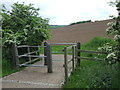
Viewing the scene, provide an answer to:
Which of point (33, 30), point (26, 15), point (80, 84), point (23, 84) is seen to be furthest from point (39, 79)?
point (26, 15)

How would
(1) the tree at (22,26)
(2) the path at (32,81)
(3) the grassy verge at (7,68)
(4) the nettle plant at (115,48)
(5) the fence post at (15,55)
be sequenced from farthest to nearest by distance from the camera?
(1) the tree at (22,26) < (5) the fence post at (15,55) < (3) the grassy verge at (7,68) < (2) the path at (32,81) < (4) the nettle plant at (115,48)

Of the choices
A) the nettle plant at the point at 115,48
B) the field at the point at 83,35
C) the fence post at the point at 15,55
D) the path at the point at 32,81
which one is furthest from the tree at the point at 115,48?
the field at the point at 83,35

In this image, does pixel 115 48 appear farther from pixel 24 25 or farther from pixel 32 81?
pixel 24 25

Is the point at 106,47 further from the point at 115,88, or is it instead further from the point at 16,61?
the point at 16,61

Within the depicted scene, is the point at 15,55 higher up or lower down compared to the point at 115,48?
lower down

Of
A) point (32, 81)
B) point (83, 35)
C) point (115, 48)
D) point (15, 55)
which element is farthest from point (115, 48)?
point (83, 35)

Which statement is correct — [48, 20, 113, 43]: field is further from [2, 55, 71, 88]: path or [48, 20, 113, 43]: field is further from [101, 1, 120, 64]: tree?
[101, 1, 120, 64]: tree

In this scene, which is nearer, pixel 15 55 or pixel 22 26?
pixel 15 55

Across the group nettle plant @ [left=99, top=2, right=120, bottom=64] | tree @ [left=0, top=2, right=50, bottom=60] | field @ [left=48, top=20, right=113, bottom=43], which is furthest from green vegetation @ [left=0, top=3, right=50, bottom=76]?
field @ [left=48, top=20, right=113, bottom=43]

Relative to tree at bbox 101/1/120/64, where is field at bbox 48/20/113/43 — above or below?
above

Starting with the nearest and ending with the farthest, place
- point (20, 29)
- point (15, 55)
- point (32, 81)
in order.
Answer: point (32, 81) < point (15, 55) < point (20, 29)

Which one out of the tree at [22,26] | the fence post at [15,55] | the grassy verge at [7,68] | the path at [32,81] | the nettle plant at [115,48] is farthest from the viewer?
→ the tree at [22,26]

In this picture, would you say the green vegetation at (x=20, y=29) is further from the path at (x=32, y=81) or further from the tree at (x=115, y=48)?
the tree at (x=115, y=48)

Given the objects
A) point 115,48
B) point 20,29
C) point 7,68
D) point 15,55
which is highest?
point 20,29
